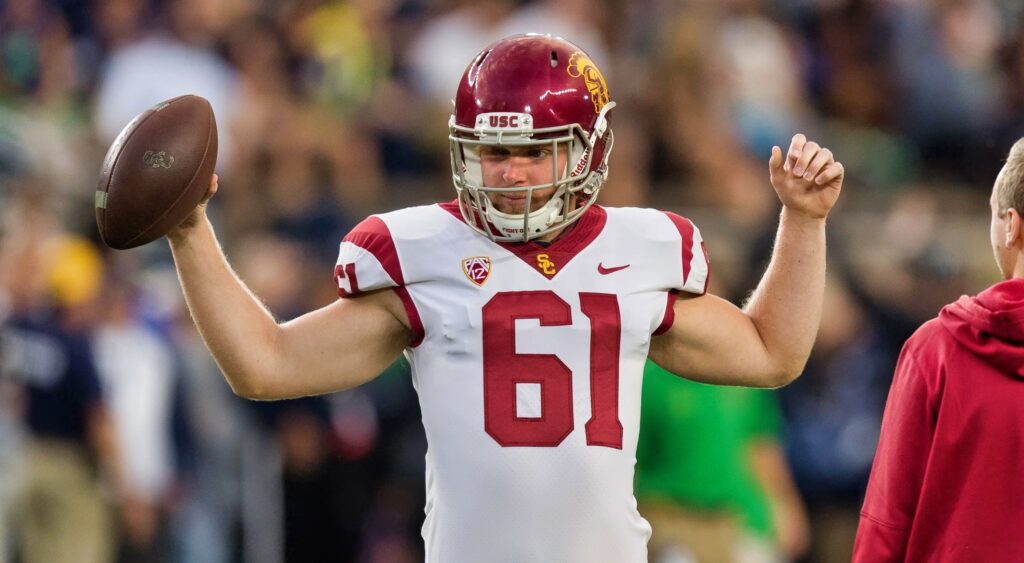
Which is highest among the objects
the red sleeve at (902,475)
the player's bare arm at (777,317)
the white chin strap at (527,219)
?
the white chin strap at (527,219)

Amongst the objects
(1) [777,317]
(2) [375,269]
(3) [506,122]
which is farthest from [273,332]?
(1) [777,317]

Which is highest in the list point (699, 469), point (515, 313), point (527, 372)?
point (515, 313)

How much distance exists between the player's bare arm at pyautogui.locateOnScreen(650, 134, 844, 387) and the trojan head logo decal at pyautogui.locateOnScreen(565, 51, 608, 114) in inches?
14.2

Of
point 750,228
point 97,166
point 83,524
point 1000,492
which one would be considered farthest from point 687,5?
point 1000,492

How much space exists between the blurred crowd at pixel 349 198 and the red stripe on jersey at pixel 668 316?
230 cm

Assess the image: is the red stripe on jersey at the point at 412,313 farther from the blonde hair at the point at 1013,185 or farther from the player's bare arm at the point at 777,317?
the blonde hair at the point at 1013,185

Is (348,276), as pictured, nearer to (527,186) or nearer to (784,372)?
(527,186)

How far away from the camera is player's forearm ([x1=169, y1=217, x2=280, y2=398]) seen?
3.01 meters

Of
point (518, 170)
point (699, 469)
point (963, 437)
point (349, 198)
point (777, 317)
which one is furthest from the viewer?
point (349, 198)

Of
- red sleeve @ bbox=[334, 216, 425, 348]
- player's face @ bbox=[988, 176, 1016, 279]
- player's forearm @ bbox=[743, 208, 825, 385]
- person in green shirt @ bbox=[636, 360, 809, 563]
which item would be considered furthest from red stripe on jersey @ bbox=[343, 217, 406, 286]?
person in green shirt @ bbox=[636, 360, 809, 563]

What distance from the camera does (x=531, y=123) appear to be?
3.02 metres

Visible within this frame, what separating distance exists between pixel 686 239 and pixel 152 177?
1029 mm

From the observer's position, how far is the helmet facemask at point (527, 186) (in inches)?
119

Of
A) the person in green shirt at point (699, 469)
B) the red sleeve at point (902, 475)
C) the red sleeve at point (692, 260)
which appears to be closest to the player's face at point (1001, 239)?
the red sleeve at point (902, 475)
